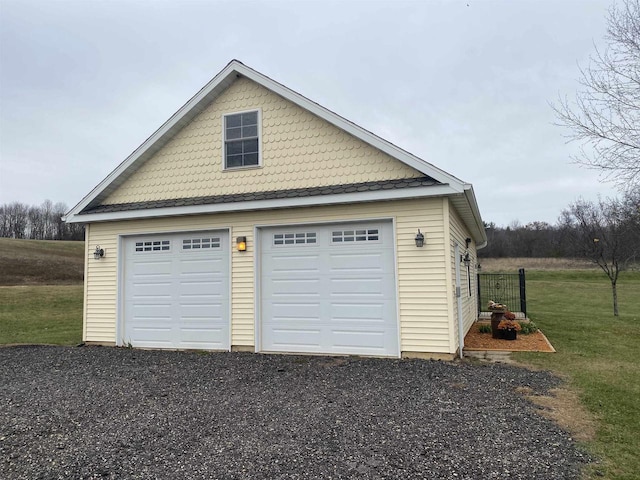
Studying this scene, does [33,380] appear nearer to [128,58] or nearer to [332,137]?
[332,137]

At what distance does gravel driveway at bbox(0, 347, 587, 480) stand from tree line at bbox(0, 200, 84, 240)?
55.9m

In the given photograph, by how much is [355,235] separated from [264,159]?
2.48 meters

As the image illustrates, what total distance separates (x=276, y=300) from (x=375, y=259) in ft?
6.82

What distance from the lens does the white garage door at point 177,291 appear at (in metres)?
8.27

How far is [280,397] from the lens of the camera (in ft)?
16.5

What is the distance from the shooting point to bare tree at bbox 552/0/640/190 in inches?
309

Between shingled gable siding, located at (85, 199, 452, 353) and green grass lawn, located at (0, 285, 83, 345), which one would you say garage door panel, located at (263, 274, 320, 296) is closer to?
shingled gable siding, located at (85, 199, 452, 353)

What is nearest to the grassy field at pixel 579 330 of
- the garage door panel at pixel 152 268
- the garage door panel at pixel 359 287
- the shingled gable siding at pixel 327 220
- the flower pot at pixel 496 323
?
the flower pot at pixel 496 323

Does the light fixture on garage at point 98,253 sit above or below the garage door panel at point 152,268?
above

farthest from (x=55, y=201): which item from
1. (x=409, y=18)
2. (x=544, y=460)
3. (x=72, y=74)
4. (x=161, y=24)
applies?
(x=544, y=460)

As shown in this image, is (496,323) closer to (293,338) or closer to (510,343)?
(510,343)

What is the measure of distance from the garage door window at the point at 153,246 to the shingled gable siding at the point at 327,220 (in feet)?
0.89

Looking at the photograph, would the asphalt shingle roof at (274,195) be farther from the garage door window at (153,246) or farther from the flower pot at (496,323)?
the flower pot at (496,323)

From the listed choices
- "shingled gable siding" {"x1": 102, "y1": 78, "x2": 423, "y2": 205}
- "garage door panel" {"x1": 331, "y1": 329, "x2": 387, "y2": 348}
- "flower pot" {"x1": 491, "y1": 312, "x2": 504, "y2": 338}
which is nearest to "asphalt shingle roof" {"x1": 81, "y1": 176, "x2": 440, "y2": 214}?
"shingled gable siding" {"x1": 102, "y1": 78, "x2": 423, "y2": 205}
